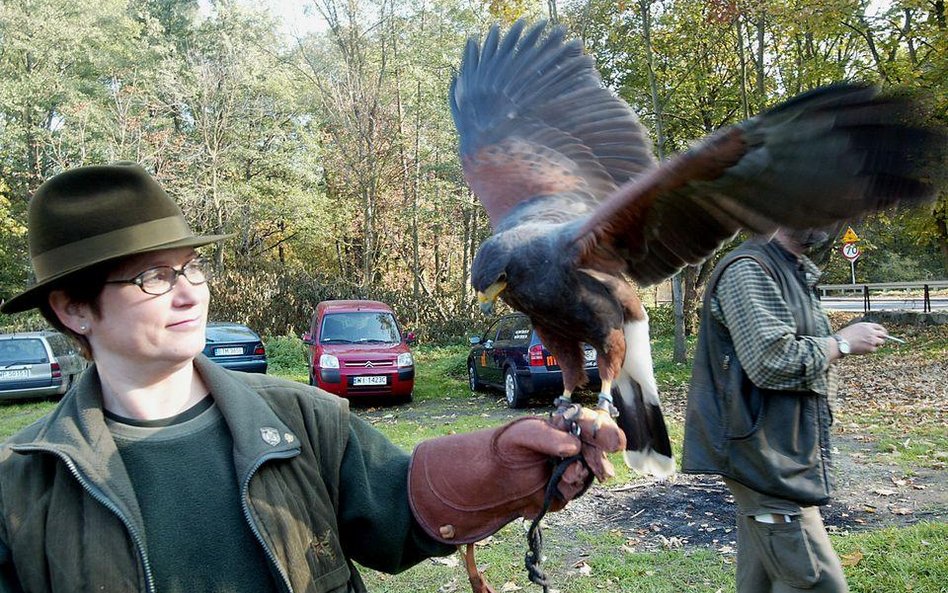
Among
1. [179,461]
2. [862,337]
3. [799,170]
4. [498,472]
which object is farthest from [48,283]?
[862,337]

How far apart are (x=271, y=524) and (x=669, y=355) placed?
41.9 ft

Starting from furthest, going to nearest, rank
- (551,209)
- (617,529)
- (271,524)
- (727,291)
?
1. (617,529)
2. (551,209)
3. (727,291)
4. (271,524)

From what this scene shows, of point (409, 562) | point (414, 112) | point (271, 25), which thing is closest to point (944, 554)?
point (409, 562)

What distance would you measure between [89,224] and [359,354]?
9.29 meters

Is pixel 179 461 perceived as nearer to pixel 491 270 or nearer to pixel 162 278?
pixel 162 278

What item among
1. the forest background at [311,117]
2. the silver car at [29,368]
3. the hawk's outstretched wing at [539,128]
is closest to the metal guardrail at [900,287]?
the forest background at [311,117]

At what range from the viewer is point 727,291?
8.45ft

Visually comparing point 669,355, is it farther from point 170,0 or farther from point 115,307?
point 170,0

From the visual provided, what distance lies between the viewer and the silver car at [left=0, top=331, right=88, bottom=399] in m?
12.2

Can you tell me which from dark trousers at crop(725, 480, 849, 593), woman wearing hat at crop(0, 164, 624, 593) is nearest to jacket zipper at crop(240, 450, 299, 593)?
woman wearing hat at crop(0, 164, 624, 593)

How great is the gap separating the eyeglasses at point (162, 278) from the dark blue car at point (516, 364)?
6799 millimetres

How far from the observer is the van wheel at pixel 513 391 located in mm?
9617

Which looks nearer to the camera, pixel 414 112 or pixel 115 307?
pixel 115 307

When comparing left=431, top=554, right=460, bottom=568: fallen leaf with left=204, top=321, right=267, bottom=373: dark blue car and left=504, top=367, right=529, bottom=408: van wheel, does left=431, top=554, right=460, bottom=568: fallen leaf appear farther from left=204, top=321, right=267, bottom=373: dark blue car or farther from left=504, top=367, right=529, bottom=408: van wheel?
left=204, top=321, right=267, bottom=373: dark blue car
